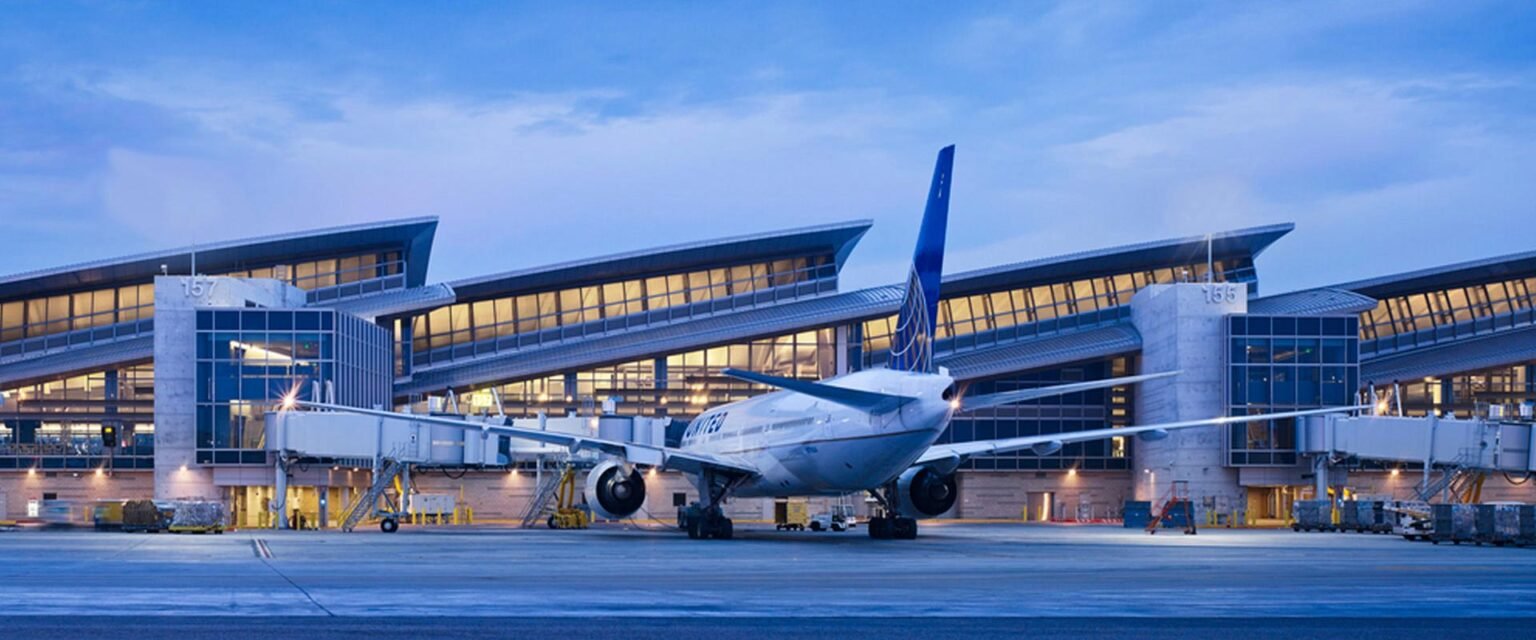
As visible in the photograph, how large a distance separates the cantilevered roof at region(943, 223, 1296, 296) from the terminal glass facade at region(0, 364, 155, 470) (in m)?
37.1

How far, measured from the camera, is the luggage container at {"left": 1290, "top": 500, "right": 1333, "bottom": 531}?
67625 mm

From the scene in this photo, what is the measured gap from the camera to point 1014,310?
90375 millimetres

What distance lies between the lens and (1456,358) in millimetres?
90375

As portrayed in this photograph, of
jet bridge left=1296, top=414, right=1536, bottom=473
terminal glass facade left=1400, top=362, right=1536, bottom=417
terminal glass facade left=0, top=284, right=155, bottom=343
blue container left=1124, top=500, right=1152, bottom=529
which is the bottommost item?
blue container left=1124, top=500, right=1152, bottom=529

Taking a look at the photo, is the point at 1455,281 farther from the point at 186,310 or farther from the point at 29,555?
the point at 29,555

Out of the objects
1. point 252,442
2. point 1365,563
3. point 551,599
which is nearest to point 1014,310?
point 252,442

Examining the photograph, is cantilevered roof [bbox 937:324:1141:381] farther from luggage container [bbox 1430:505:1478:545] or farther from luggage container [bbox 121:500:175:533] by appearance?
luggage container [bbox 121:500:175:533]

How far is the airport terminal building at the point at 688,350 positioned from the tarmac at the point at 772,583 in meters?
28.2

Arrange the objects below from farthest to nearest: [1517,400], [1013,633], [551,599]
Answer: [1517,400], [551,599], [1013,633]

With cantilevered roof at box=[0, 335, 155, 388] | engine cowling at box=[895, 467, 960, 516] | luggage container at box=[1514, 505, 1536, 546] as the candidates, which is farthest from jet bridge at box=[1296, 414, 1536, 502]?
cantilevered roof at box=[0, 335, 155, 388]

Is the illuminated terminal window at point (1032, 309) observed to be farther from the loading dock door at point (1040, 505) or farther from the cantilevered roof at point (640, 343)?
the loading dock door at point (1040, 505)

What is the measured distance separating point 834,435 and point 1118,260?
46.7m

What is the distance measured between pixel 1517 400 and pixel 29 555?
76131 millimetres

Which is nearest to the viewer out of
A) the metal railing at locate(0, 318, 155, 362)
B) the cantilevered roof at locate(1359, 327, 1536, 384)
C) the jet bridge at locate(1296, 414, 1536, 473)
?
the jet bridge at locate(1296, 414, 1536, 473)
